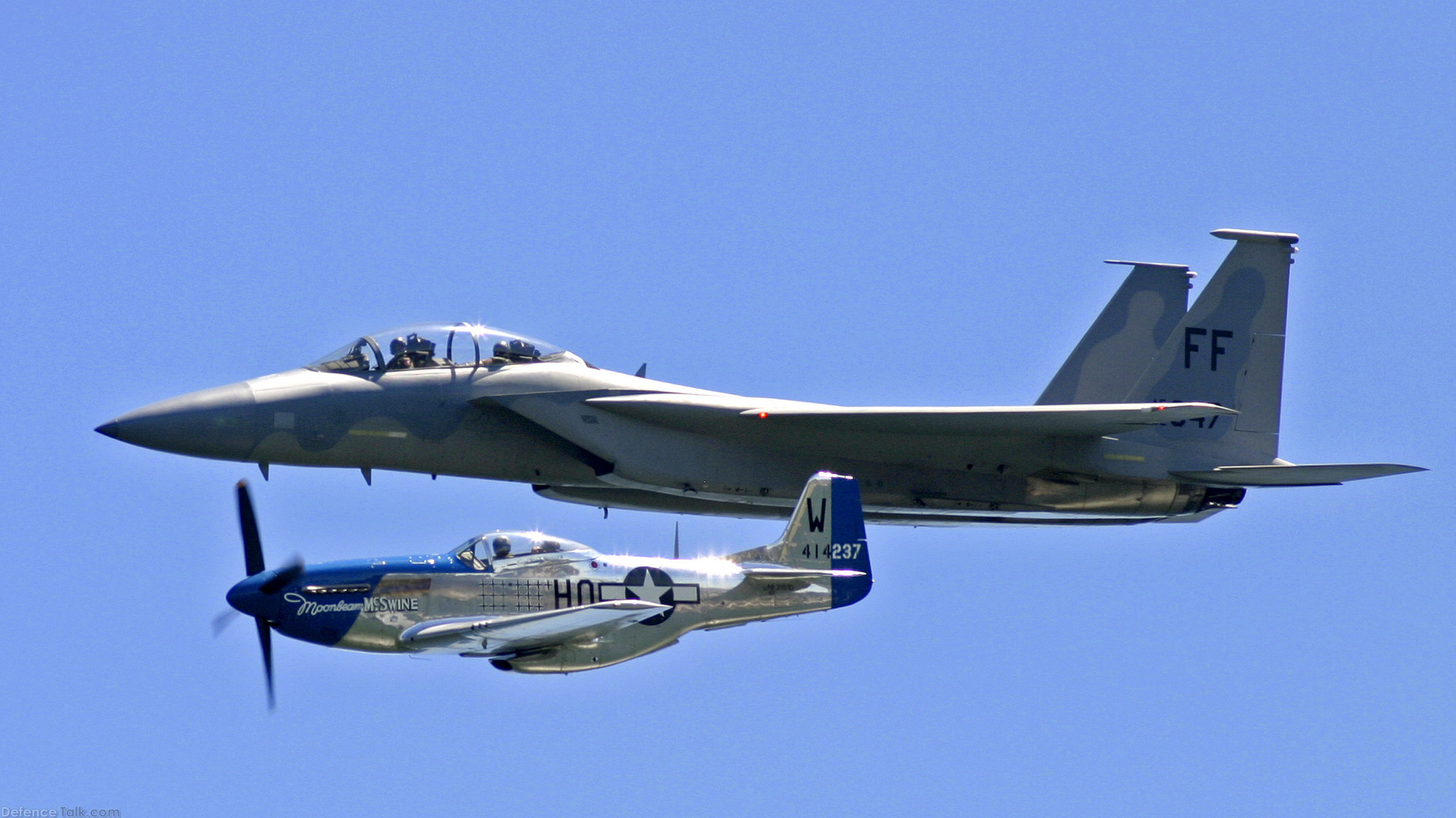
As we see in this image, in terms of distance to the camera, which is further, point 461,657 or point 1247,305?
point 1247,305

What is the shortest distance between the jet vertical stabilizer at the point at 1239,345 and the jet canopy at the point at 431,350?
10.1 meters

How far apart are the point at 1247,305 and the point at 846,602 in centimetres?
1032

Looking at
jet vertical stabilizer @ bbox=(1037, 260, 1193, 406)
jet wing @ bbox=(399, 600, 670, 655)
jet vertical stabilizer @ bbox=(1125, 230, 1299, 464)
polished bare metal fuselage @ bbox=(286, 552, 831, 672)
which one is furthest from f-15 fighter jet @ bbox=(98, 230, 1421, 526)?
jet wing @ bbox=(399, 600, 670, 655)

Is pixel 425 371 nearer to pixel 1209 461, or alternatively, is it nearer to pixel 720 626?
pixel 720 626

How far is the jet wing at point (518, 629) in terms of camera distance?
90.0 feet

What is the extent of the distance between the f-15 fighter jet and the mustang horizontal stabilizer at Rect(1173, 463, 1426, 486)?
3 cm

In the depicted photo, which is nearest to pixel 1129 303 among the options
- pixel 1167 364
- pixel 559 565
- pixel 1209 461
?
pixel 1167 364

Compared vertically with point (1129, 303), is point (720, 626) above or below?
below

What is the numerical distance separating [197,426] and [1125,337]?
1511 centimetres

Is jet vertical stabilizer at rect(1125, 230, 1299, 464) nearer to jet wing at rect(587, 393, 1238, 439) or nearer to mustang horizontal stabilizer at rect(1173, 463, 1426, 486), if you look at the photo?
mustang horizontal stabilizer at rect(1173, 463, 1426, 486)

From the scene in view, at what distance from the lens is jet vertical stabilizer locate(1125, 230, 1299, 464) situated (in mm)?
36000

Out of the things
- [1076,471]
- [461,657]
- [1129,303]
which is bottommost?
[461,657]

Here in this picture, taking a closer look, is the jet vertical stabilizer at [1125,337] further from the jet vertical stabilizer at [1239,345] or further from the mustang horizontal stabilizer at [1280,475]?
the mustang horizontal stabilizer at [1280,475]

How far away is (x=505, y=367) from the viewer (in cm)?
3222
